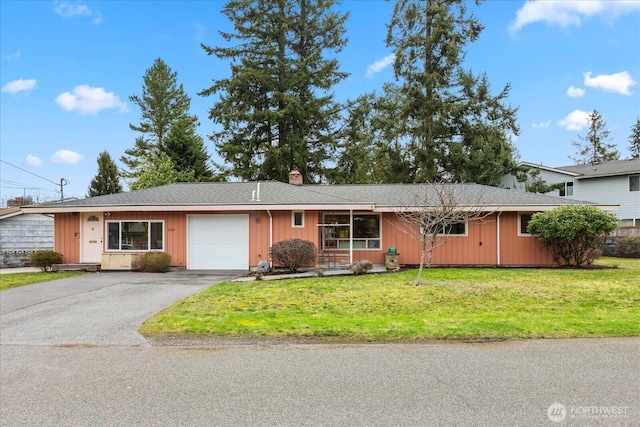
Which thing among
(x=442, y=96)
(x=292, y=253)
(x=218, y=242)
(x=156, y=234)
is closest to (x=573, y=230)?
(x=292, y=253)

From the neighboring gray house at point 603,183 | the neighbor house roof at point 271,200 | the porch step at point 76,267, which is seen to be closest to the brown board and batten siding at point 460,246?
the neighbor house roof at point 271,200

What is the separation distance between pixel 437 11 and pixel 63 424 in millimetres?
30568

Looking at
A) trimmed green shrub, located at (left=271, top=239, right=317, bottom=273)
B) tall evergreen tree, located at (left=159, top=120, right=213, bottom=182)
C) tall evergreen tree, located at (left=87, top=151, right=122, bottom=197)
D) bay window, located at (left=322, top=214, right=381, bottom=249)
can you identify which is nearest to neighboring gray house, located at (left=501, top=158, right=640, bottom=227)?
bay window, located at (left=322, top=214, right=381, bottom=249)

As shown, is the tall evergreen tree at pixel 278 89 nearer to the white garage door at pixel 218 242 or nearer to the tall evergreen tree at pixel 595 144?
the white garage door at pixel 218 242

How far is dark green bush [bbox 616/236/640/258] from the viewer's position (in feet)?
59.8

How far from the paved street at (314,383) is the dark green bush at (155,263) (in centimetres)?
765

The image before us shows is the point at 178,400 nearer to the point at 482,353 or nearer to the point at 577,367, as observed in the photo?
the point at 482,353

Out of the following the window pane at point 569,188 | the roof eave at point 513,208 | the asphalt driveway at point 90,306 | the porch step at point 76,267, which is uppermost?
the window pane at point 569,188

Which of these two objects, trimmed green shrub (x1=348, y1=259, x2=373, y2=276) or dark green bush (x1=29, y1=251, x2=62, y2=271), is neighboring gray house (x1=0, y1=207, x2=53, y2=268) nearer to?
dark green bush (x1=29, y1=251, x2=62, y2=271)

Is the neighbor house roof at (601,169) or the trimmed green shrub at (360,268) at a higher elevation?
the neighbor house roof at (601,169)

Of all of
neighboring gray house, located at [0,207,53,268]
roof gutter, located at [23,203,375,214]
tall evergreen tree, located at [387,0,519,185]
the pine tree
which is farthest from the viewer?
tall evergreen tree, located at [387,0,519,185]

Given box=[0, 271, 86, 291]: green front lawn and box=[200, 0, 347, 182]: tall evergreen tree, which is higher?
box=[200, 0, 347, 182]: tall evergreen tree

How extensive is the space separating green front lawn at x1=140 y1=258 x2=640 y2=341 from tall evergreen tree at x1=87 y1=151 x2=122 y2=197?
24960 millimetres

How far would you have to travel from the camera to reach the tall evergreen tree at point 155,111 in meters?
36.3
